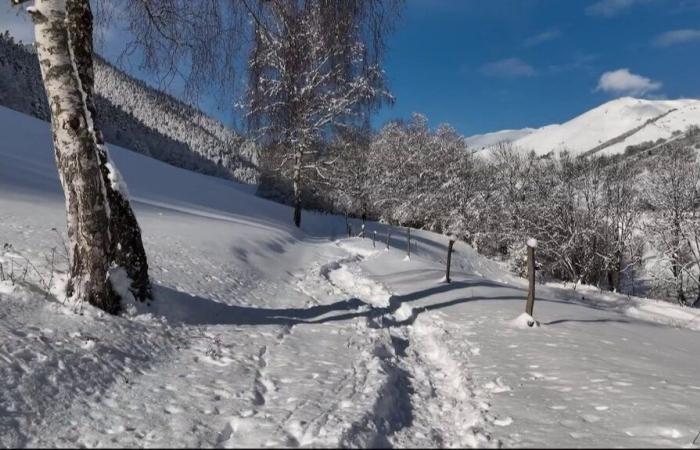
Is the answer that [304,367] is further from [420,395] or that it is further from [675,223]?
[675,223]

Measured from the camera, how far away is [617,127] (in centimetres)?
13200

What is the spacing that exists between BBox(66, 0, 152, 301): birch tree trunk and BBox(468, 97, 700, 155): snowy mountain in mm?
92601

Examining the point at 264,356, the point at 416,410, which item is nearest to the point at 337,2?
the point at 264,356

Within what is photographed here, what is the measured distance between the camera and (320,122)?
20.7 metres

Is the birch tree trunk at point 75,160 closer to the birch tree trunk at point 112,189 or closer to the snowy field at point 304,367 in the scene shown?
the birch tree trunk at point 112,189

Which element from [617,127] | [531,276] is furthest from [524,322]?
[617,127]

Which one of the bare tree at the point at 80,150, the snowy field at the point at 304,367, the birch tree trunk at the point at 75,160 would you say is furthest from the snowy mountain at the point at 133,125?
the birch tree trunk at the point at 75,160

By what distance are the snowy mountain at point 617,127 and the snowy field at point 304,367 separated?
8960 cm

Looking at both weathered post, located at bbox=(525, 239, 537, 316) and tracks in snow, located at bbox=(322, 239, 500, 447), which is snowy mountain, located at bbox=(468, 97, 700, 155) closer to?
weathered post, located at bbox=(525, 239, 537, 316)

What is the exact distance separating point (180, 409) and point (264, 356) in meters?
1.52

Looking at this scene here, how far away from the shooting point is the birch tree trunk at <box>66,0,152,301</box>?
16.2 ft

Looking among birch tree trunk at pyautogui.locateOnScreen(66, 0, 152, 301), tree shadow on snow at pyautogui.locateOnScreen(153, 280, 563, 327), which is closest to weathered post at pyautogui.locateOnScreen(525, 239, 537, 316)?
tree shadow on snow at pyautogui.locateOnScreen(153, 280, 563, 327)

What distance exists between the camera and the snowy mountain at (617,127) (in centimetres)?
9979

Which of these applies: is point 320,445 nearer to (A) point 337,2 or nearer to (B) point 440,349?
(B) point 440,349
